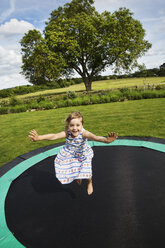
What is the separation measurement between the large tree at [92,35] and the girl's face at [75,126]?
13636mm

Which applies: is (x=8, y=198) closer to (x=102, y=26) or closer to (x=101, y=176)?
(x=101, y=176)

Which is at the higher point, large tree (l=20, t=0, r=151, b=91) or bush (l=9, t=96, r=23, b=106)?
large tree (l=20, t=0, r=151, b=91)

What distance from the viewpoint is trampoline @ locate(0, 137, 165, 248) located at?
1378 mm

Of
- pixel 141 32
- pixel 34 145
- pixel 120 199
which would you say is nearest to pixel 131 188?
pixel 120 199

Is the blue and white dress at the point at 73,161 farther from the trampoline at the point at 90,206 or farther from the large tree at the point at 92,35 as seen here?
the large tree at the point at 92,35

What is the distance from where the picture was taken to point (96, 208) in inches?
66.1

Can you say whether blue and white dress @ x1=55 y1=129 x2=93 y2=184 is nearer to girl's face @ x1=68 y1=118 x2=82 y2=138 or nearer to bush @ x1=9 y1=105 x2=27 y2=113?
girl's face @ x1=68 y1=118 x2=82 y2=138

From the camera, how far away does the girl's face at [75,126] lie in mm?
1911

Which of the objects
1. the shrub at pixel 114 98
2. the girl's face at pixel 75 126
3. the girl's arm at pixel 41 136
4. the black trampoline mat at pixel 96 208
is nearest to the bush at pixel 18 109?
the shrub at pixel 114 98

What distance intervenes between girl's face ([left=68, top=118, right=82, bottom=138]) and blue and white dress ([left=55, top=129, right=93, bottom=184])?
7 cm

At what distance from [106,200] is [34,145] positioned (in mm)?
2845

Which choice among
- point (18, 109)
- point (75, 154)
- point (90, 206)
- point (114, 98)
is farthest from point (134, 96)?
point (90, 206)

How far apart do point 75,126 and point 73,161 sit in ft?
1.42

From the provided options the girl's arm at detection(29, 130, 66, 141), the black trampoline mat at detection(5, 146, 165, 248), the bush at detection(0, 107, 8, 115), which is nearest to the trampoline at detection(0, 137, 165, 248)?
the black trampoline mat at detection(5, 146, 165, 248)
